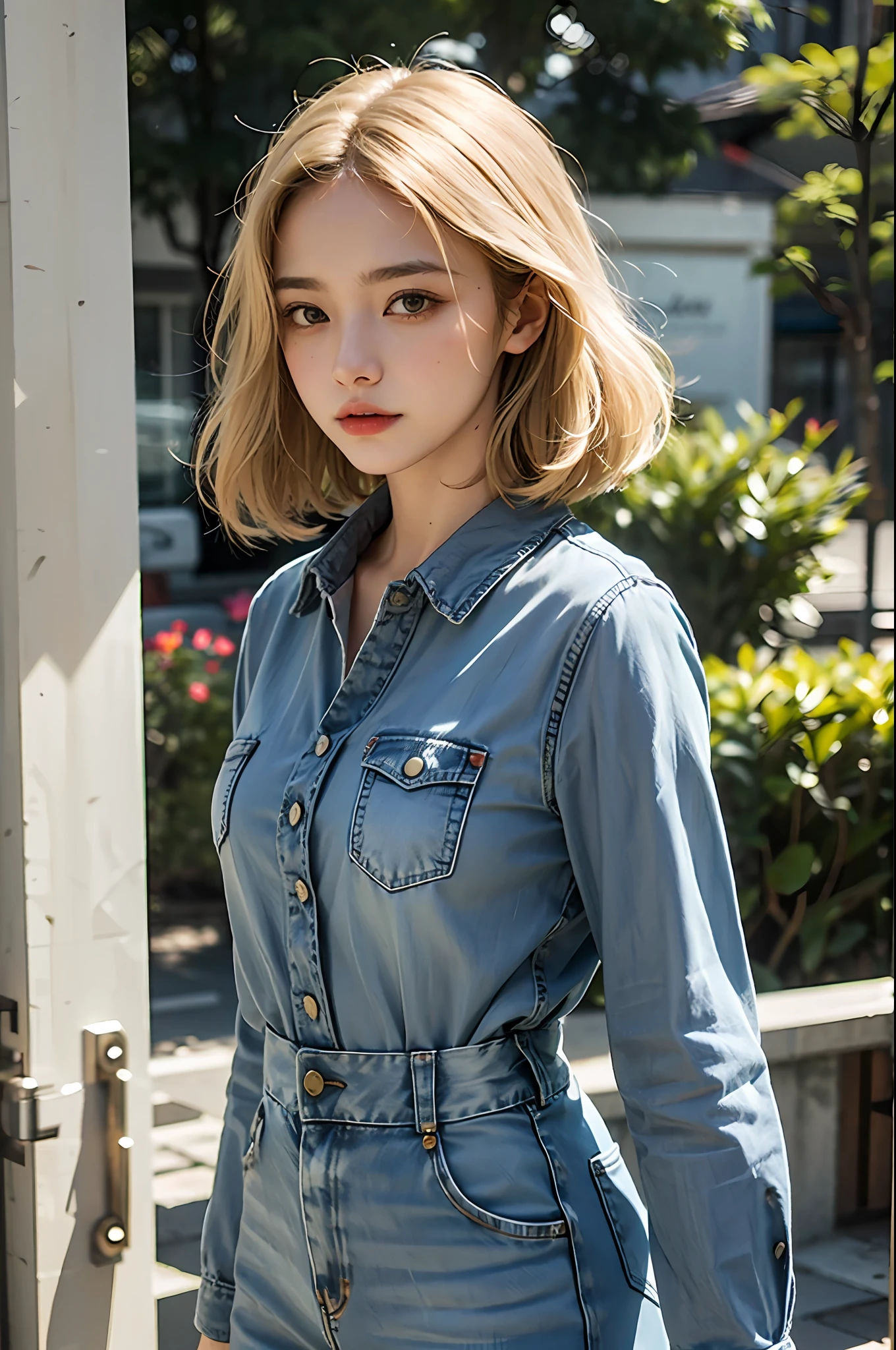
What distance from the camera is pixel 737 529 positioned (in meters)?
4.30

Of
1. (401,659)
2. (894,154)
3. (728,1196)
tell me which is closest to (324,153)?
(401,659)

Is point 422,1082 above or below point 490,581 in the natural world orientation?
below

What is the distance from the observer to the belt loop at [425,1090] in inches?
47.0

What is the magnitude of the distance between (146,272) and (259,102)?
1.97 meters

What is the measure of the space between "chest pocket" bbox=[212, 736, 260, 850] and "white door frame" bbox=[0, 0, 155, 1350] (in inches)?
6.4

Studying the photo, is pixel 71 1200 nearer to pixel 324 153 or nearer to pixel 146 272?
pixel 324 153

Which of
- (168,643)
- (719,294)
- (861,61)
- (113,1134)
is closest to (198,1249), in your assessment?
(113,1134)

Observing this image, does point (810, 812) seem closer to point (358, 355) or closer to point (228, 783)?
point (228, 783)

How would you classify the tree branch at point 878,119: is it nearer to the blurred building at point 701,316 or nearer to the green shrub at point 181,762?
the blurred building at point 701,316

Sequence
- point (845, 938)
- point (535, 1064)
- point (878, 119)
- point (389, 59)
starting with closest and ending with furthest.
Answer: point (535, 1064)
point (878, 119)
point (389, 59)
point (845, 938)

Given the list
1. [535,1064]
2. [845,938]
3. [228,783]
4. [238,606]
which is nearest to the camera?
[535,1064]

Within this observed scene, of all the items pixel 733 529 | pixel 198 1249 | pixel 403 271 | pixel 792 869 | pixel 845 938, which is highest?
pixel 403 271

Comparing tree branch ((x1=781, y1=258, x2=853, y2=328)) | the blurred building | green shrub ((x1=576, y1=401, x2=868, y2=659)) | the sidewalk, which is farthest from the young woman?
green shrub ((x1=576, y1=401, x2=868, y2=659))

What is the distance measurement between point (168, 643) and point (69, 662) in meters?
3.92
